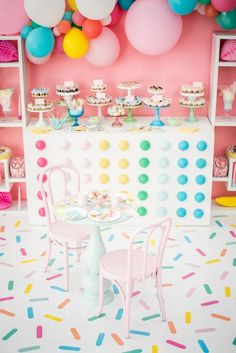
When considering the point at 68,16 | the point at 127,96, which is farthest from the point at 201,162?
the point at 68,16

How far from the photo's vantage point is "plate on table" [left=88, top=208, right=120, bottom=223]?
3.93 metres

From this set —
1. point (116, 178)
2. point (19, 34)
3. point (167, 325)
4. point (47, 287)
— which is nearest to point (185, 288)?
point (167, 325)

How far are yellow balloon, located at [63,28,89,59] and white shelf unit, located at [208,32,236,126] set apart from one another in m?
1.22

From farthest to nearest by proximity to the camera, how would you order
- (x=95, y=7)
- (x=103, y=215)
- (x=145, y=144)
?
(x=145, y=144), (x=95, y=7), (x=103, y=215)

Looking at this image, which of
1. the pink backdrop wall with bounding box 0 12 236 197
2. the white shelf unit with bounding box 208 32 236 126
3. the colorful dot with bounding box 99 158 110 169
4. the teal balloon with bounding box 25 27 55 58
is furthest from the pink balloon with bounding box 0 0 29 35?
the white shelf unit with bounding box 208 32 236 126

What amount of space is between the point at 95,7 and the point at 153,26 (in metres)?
0.59

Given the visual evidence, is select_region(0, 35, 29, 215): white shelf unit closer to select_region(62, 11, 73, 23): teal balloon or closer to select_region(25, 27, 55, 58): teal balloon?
select_region(25, 27, 55, 58): teal balloon

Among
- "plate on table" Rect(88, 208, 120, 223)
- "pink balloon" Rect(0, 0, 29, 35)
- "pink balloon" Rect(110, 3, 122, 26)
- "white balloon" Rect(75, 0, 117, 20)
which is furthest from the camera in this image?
"pink balloon" Rect(110, 3, 122, 26)

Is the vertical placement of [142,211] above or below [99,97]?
below

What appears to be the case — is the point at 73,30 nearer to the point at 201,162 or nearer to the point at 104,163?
the point at 104,163

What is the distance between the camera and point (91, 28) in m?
5.03

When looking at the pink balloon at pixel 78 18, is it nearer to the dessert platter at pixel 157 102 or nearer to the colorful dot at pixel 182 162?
the dessert platter at pixel 157 102

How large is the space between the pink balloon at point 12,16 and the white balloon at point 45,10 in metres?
0.24

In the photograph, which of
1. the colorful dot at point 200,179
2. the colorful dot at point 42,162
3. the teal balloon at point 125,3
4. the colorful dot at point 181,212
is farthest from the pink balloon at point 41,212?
the teal balloon at point 125,3
